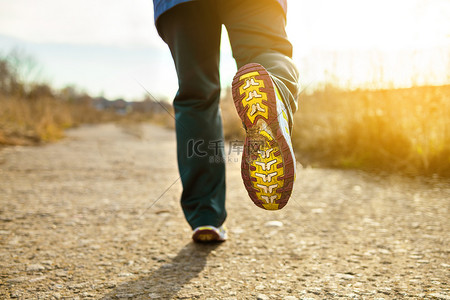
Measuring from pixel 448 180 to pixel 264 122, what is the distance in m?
2.21

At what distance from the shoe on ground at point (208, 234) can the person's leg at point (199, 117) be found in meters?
0.02

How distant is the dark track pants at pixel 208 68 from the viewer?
3.79 feet

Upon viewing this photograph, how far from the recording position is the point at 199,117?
138 centimetres

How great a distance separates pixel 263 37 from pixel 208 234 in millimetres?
795

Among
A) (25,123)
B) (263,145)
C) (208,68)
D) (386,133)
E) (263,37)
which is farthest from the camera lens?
(25,123)

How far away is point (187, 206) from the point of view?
1.43 m

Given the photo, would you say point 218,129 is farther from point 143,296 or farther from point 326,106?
point 326,106

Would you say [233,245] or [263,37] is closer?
[263,37]

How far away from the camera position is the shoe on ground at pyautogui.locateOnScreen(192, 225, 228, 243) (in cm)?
139

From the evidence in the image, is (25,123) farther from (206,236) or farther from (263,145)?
(263,145)

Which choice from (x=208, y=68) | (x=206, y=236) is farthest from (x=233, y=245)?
(x=208, y=68)

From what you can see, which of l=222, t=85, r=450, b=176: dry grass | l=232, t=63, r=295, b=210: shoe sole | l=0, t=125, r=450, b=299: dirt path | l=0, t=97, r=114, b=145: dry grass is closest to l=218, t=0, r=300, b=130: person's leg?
l=232, t=63, r=295, b=210: shoe sole

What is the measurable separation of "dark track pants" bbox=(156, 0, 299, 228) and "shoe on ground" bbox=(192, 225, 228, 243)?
2 centimetres

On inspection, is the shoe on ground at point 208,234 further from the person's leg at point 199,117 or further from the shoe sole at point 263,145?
the shoe sole at point 263,145
